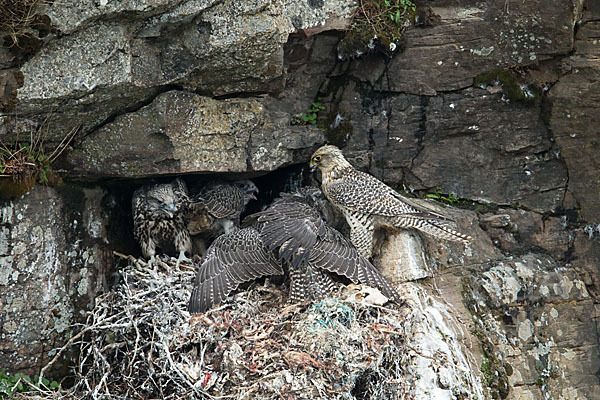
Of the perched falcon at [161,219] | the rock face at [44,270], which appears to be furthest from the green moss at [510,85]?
the rock face at [44,270]

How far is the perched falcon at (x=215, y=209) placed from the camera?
22.9 ft

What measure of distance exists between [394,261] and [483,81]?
189cm

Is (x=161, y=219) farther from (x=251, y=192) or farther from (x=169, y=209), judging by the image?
(x=251, y=192)

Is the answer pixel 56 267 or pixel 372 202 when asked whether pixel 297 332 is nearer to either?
pixel 372 202

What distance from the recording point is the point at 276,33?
590 centimetres

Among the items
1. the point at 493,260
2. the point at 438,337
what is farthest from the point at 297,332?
the point at 493,260

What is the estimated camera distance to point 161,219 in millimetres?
6695

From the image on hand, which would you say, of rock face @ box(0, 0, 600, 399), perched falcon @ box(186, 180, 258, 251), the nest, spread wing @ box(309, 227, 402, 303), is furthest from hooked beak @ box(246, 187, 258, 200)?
the nest

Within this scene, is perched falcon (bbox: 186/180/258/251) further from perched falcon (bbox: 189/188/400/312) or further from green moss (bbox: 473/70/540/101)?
green moss (bbox: 473/70/540/101)

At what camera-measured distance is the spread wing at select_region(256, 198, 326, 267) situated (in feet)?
20.2

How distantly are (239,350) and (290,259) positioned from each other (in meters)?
1.09

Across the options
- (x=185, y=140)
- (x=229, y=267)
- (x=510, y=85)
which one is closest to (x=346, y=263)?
(x=229, y=267)

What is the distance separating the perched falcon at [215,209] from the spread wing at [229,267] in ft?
1.77

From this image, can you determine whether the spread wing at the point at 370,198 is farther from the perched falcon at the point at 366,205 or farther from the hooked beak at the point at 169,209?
the hooked beak at the point at 169,209
